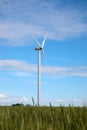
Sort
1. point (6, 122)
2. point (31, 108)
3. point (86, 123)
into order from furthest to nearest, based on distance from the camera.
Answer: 1. point (31, 108)
2. point (6, 122)
3. point (86, 123)

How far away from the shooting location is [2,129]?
6.18 metres

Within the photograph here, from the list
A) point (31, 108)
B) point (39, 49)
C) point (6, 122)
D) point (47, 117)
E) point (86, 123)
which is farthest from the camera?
point (39, 49)

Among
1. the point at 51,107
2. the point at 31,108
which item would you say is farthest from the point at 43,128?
the point at 31,108

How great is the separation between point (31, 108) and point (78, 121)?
390 cm

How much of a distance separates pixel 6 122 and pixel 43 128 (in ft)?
4.80

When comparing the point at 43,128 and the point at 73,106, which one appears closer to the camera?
the point at 43,128

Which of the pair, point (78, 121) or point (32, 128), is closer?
point (32, 128)

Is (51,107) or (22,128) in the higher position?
(51,107)

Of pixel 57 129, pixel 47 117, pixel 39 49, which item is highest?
pixel 39 49

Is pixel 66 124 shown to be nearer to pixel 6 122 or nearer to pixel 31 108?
pixel 6 122

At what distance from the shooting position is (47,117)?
773 centimetres

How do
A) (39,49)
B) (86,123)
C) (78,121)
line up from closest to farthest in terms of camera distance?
(86,123)
(78,121)
(39,49)

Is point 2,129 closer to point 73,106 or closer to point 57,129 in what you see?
point 57,129

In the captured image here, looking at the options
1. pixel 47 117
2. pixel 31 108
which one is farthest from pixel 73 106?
pixel 31 108
